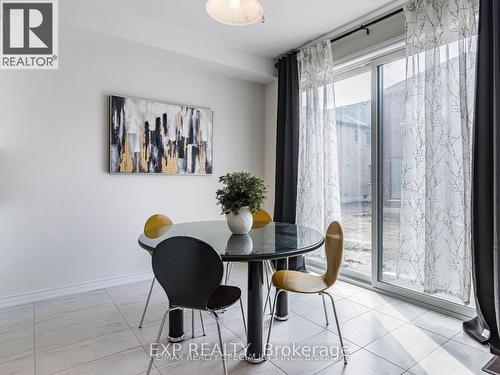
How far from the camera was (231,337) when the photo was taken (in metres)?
2.14

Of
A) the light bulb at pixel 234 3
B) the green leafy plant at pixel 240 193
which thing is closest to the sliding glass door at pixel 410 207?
the green leafy plant at pixel 240 193

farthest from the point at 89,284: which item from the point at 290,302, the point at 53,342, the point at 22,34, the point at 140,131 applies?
the point at 22,34

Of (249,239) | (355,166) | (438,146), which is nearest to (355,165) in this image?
(355,166)

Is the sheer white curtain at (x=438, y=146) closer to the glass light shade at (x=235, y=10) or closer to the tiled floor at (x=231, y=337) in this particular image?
the tiled floor at (x=231, y=337)

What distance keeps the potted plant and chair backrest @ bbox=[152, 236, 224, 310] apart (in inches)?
25.9

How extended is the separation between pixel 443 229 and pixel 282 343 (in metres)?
1.49

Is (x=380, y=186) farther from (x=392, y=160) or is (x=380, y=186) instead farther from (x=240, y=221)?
(x=240, y=221)

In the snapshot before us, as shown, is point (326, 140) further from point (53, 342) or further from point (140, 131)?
point (53, 342)

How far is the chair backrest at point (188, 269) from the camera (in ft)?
4.79

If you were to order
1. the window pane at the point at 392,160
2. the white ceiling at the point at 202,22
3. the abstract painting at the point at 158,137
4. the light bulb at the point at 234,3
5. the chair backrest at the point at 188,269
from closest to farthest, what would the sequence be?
the chair backrest at the point at 188,269 → the light bulb at the point at 234,3 → the white ceiling at the point at 202,22 → the window pane at the point at 392,160 → the abstract painting at the point at 158,137

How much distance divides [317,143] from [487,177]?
1630 mm

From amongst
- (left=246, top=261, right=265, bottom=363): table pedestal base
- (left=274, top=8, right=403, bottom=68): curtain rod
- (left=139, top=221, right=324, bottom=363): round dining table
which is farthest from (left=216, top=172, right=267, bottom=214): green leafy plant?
(left=274, top=8, right=403, bottom=68): curtain rod

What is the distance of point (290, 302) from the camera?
2752mm

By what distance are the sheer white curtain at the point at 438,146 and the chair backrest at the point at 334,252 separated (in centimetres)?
94
